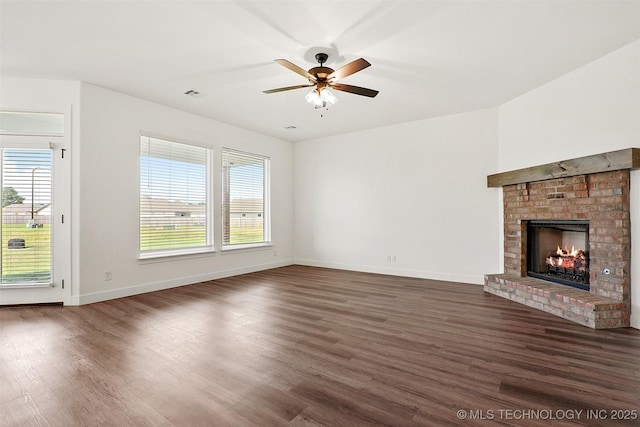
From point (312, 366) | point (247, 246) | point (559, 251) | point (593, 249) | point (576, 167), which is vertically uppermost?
point (576, 167)

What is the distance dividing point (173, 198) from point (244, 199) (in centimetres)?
150

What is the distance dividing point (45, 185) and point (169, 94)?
1.98m

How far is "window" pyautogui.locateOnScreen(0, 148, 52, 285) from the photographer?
12.3 feet

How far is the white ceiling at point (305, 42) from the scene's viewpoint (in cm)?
250

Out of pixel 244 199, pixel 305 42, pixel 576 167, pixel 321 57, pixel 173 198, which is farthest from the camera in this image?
pixel 244 199

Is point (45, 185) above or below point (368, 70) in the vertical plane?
below

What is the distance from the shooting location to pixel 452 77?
12.2 feet

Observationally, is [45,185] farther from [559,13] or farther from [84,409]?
[559,13]

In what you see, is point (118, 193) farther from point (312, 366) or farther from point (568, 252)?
point (568, 252)

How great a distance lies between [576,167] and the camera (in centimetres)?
344

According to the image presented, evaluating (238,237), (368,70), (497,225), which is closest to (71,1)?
(368,70)

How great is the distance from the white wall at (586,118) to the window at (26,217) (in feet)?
21.2

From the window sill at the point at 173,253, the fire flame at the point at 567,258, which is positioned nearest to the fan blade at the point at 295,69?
the window sill at the point at 173,253

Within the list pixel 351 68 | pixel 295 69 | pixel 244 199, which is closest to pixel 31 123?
pixel 244 199
